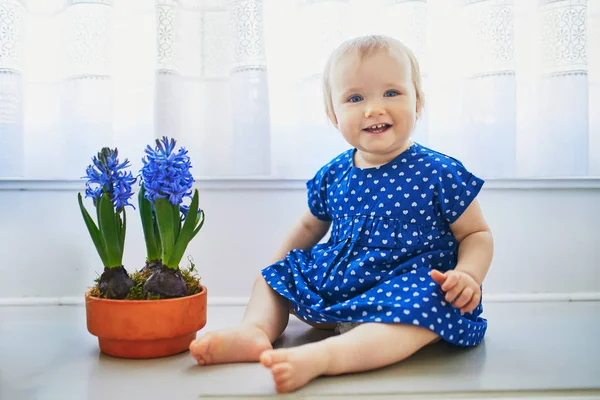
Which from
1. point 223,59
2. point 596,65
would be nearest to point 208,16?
point 223,59

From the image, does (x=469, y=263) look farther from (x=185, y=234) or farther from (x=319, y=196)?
(x=185, y=234)

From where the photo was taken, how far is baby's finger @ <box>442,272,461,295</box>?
78 cm

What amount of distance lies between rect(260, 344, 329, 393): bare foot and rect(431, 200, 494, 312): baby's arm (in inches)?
8.0

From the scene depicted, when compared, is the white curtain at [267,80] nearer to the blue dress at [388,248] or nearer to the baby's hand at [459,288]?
the blue dress at [388,248]

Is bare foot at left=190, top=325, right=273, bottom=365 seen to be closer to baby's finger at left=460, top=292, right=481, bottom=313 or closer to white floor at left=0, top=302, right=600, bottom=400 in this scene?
white floor at left=0, top=302, right=600, bottom=400

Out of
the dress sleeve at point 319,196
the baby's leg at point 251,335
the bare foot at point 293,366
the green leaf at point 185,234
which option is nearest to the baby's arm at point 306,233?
the dress sleeve at point 319,196

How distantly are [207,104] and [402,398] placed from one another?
71 cm

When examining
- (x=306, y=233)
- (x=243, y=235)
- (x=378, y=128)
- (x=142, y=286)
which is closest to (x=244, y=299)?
(x=243, y=235)

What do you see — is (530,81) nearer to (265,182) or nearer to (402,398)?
(265,182)

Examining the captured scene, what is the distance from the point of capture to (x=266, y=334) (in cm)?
85

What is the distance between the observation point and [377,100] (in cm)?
88

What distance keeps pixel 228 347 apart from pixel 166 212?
0.21 m

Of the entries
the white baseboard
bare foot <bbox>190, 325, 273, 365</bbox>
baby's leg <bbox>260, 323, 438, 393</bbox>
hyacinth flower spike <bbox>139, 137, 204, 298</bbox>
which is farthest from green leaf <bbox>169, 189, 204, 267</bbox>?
the white baseboard

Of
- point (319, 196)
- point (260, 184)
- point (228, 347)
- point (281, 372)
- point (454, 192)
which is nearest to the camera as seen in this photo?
point (281, 372)
